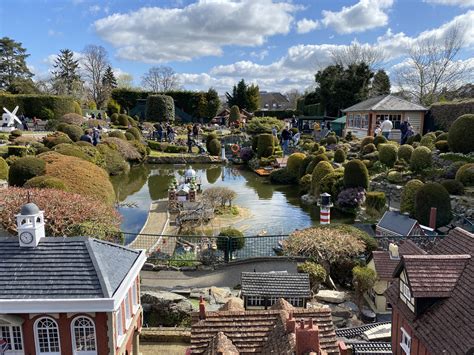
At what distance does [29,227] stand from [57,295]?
1567 mm

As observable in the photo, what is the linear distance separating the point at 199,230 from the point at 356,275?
9.08m

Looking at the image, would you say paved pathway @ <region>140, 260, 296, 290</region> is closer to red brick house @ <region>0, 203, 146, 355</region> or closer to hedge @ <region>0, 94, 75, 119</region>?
red brick house @ <region>0, 203, 146, 355</region>

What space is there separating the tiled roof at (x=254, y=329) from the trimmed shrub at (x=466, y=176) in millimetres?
18306

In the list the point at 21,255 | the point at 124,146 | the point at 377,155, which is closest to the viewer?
the point at 21,255

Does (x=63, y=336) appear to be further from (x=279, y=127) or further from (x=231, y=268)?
(x=279, y=127)

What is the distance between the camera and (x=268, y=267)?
14.2 meters

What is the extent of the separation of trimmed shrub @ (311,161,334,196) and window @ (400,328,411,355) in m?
18.2

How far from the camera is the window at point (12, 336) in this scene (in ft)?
25.2

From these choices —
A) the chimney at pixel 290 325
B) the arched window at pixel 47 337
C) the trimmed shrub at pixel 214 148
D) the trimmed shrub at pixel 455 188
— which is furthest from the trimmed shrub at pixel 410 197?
the trimmed shrub at pixel 214 148

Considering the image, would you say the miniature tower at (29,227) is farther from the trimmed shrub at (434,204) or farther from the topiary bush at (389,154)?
the topiary bush at (389,154)

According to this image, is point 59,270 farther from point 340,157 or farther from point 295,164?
point 340,157

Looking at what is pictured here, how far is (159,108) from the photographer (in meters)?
64.9

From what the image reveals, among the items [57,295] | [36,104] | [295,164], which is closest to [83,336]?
[57,295]

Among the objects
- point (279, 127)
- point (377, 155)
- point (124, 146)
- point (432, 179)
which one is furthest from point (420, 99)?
point (124, 146)
